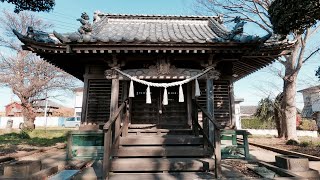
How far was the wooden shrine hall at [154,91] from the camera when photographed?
5.80 metres

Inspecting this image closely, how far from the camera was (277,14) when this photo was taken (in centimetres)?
611

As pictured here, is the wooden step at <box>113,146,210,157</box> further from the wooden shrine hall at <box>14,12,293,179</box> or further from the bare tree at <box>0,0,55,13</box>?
the bare tree at <box>0,0,55,13</box>

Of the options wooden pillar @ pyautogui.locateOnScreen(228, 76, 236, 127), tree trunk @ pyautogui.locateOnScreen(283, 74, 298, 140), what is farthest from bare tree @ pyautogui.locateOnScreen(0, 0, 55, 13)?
tree trunk @ pyautogui.locateOnScreen(283, 74, 298, 140)

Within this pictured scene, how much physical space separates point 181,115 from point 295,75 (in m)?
10.6

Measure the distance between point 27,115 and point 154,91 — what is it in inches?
742

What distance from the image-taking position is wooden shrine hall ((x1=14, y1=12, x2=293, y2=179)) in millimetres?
5797

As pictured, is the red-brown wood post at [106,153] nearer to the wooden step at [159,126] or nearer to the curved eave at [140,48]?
the curved eave at [140,48]

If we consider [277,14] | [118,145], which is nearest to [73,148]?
[118,145]

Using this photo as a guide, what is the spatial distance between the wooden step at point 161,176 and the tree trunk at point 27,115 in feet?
67.0

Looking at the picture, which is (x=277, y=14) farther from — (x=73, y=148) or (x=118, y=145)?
(x=73, y=148)

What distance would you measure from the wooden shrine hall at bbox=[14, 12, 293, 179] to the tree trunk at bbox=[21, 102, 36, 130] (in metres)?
15.9

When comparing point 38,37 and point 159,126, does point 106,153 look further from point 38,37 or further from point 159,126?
point 38,37

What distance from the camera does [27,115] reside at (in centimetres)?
2211

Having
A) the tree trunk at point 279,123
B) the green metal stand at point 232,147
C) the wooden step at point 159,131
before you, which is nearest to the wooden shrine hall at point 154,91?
the wooden step at point 159,131
